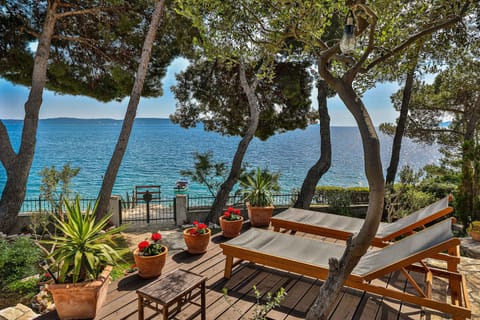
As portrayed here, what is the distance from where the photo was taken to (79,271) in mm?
3023

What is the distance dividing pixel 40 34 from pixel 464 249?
12206 millimetres

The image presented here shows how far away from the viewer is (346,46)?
2211mm

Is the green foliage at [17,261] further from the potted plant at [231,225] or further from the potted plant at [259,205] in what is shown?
the potted plant at [259,205]

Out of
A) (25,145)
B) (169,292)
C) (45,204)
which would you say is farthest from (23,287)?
(45,204)

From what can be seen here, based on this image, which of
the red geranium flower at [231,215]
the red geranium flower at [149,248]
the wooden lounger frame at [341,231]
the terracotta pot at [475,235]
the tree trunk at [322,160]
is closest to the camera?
the red geranium flower at [149,248]

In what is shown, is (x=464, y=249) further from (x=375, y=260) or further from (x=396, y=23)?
(x=396, y=23)

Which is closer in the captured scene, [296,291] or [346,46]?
[346,46]

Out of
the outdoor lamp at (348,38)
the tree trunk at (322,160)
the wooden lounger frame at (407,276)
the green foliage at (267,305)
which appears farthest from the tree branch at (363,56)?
the tree trunk at (322,160)

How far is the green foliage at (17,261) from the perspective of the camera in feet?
17.3

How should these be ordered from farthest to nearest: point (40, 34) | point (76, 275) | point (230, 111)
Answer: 1. point (230, 111)
2. point (40, 34)
3. point (76, 275)

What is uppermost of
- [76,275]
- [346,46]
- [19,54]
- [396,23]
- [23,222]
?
[19,54]

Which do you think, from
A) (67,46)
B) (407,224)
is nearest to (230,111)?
(67,46)

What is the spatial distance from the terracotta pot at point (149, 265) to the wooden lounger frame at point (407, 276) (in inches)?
35.4

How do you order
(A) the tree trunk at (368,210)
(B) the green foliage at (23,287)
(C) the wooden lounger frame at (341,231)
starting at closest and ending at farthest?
(A) the tree trunk at (368,210) → (C) the wooden lounger frame at (341,231) → (B) the green foliage at (23,287)
